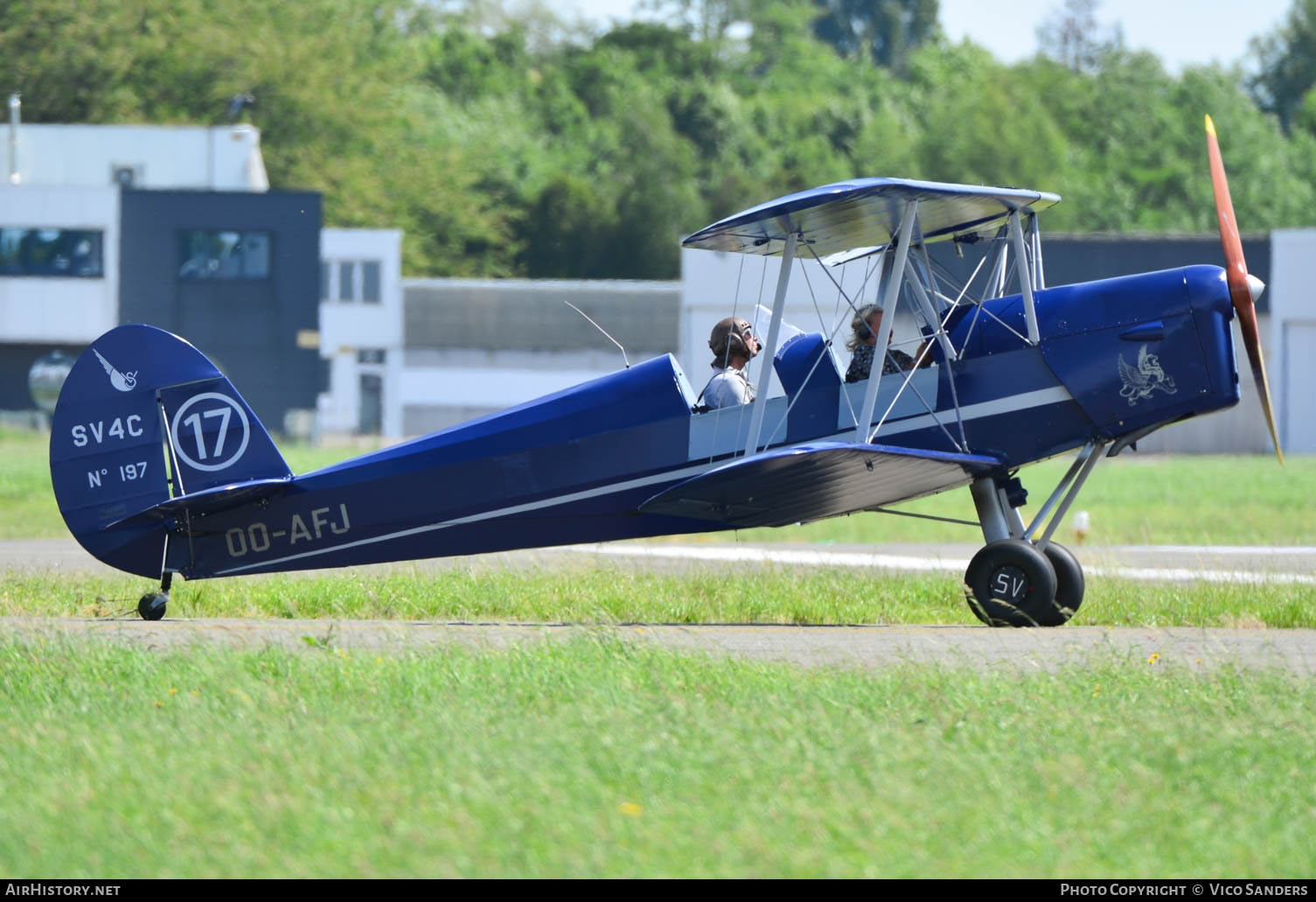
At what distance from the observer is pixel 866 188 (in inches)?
330

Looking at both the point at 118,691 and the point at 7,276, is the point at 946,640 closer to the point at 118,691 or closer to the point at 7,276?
the point at 118,691

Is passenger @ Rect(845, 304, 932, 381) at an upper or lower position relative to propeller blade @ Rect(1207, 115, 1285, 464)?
lower

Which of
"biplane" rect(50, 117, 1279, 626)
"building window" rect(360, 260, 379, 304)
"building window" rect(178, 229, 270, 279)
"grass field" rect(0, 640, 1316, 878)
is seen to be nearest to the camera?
"grass field" rect(0, 640, 1316, 878)

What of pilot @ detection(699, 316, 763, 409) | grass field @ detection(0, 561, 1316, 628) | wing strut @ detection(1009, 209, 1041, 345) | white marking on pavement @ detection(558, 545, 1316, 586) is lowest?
white marking on pavement @ detection(558, 545, 1316, 586)

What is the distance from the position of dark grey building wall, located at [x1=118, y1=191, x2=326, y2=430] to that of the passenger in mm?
34446

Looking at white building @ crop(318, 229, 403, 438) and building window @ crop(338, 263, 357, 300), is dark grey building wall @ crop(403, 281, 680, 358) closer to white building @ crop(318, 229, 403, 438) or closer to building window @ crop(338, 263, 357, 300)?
white building @ crop(318, 229, 403, 438)

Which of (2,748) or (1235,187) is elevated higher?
(1235,187)

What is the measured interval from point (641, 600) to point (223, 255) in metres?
35.2

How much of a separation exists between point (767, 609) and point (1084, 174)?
74820 millimetres

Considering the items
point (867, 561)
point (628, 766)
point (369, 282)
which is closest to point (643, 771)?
point (628, 766)

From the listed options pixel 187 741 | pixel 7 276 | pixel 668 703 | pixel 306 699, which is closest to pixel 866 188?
pixel 668 703

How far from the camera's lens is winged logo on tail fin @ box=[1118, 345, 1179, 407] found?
8.82 metres

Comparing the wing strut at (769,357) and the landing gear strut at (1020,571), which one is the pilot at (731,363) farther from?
the landing gear strut at (1020,571)

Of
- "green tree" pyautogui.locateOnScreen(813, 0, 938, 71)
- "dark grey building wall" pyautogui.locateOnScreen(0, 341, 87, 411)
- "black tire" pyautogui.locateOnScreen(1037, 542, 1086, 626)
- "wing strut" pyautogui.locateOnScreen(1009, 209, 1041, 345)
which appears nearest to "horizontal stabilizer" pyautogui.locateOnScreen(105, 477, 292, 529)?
"wing strut" pyautogui.locateOnScreen(1009, 209, 1041, 345)
